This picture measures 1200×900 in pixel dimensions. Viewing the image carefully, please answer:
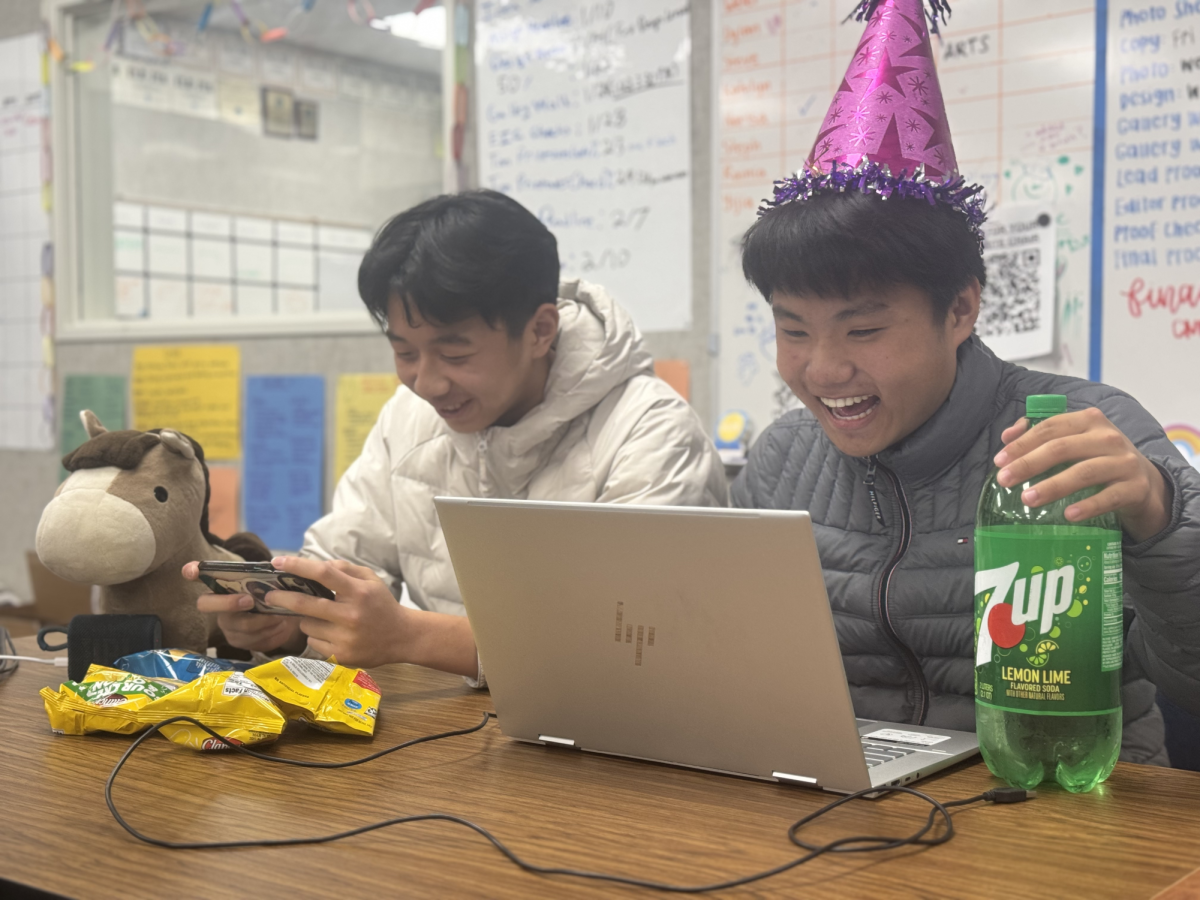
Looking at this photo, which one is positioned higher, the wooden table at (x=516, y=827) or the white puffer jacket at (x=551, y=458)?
the white puffer jacket at (x=551, y=458)

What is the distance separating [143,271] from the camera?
9.32 ft

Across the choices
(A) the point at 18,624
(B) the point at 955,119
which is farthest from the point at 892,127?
(A) the point at 18,624

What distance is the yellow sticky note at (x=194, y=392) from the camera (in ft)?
8.68

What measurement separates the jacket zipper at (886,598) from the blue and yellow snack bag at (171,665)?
0.60 m

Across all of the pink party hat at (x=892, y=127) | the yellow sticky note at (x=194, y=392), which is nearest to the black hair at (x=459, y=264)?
the pink party hat at (x=892, y=127)

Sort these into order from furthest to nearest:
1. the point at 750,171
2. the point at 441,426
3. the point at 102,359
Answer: the point at 102,359 < the point at 750,171 < the point at 441,426

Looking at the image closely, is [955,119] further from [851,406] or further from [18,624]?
[18,624]

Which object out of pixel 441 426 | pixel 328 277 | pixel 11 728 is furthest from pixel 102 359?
pixel 11 728

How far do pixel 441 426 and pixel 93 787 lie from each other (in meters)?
0.80

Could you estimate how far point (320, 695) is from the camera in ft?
3.29

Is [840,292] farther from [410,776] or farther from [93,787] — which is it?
[93,787]

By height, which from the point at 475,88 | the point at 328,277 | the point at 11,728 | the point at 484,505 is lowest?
the point at 11,728

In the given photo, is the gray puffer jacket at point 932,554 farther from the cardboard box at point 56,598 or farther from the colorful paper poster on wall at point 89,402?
the colorful paper poster on wall at point 89,402

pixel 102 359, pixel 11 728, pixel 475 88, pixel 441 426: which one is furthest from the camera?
pixel 102 359
